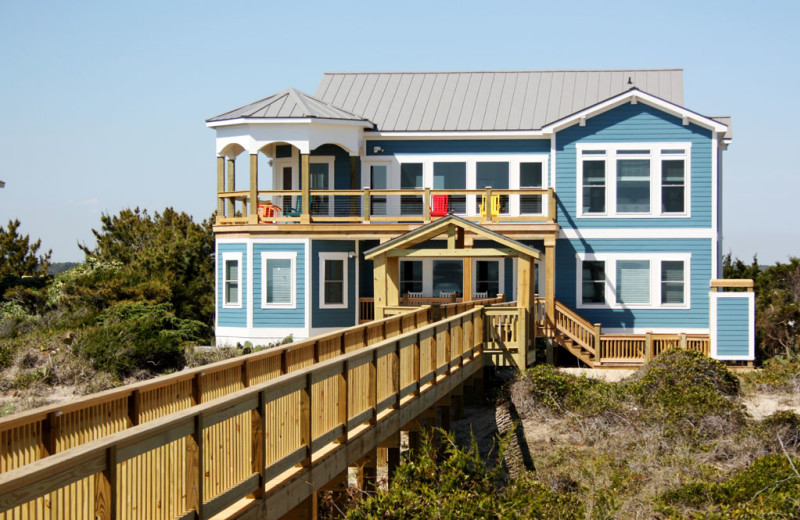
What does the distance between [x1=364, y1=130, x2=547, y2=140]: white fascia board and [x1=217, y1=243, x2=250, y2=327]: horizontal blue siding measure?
533 centimetres

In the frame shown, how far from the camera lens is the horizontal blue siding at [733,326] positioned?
24.7 m

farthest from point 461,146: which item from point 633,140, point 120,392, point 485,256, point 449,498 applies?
point 120,392

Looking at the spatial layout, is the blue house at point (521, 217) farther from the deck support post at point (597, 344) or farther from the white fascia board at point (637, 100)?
the deck support post at point (597, 344)

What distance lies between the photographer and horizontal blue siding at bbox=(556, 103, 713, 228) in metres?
26.6

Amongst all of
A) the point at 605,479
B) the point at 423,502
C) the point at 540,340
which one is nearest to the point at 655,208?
the point at 540,340

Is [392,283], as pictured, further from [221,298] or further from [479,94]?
[479,94]

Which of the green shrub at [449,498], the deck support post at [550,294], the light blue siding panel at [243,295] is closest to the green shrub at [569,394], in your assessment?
the deck support post at [550,294]

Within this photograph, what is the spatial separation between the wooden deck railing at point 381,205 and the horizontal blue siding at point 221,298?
30.8 inches

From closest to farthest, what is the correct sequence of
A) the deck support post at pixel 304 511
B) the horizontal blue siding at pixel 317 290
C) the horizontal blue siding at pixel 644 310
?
1. the deck support post at pixel 304 511
2. the horizontal blue siding at pixel 644 310
3. the horizontal blue siding at pixel 317 290

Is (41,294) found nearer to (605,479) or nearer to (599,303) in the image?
(599,303)

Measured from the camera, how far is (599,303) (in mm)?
27000

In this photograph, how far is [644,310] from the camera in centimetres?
2684

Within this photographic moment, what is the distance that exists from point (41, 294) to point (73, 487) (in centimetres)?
3042

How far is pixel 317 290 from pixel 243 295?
84.9 inches
